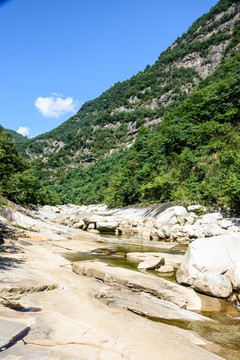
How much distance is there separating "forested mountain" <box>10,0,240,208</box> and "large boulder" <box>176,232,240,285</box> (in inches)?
378

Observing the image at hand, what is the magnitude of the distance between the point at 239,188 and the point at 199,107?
23797 mm

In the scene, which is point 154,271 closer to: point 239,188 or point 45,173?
point 239,188

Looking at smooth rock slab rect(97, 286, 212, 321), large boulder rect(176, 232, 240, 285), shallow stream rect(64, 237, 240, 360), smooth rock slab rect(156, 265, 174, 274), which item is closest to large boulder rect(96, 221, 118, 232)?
smooth rock slab rect(156, 265, 174, 274)

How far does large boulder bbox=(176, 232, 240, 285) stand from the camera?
771 centimetres

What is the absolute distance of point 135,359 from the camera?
3.17 metres

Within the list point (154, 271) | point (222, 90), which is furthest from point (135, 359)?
point (222, 90)

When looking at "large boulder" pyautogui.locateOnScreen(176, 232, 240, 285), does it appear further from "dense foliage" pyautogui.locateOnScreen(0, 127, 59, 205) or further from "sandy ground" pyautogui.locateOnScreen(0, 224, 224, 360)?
"dense foliage" pyautogui.locateOnScreen(0, 127, 59, 205)

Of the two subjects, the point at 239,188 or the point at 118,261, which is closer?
the point at 118,261

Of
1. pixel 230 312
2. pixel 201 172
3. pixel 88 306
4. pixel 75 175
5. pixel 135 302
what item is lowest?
pixel 230 312

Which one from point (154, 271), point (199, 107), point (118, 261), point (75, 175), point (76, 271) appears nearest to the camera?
point (76, 271)

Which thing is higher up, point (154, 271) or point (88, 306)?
point (88, 306)

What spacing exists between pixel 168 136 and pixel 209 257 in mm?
31132

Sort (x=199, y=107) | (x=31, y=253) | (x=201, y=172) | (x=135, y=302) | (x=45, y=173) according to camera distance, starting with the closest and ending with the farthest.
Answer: (x=135, y=302) < (x=31, y=253) < (x=201, y=172) < (x=199, y=107) < (x=45, y=173)

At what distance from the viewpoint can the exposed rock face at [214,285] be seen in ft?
22.2
